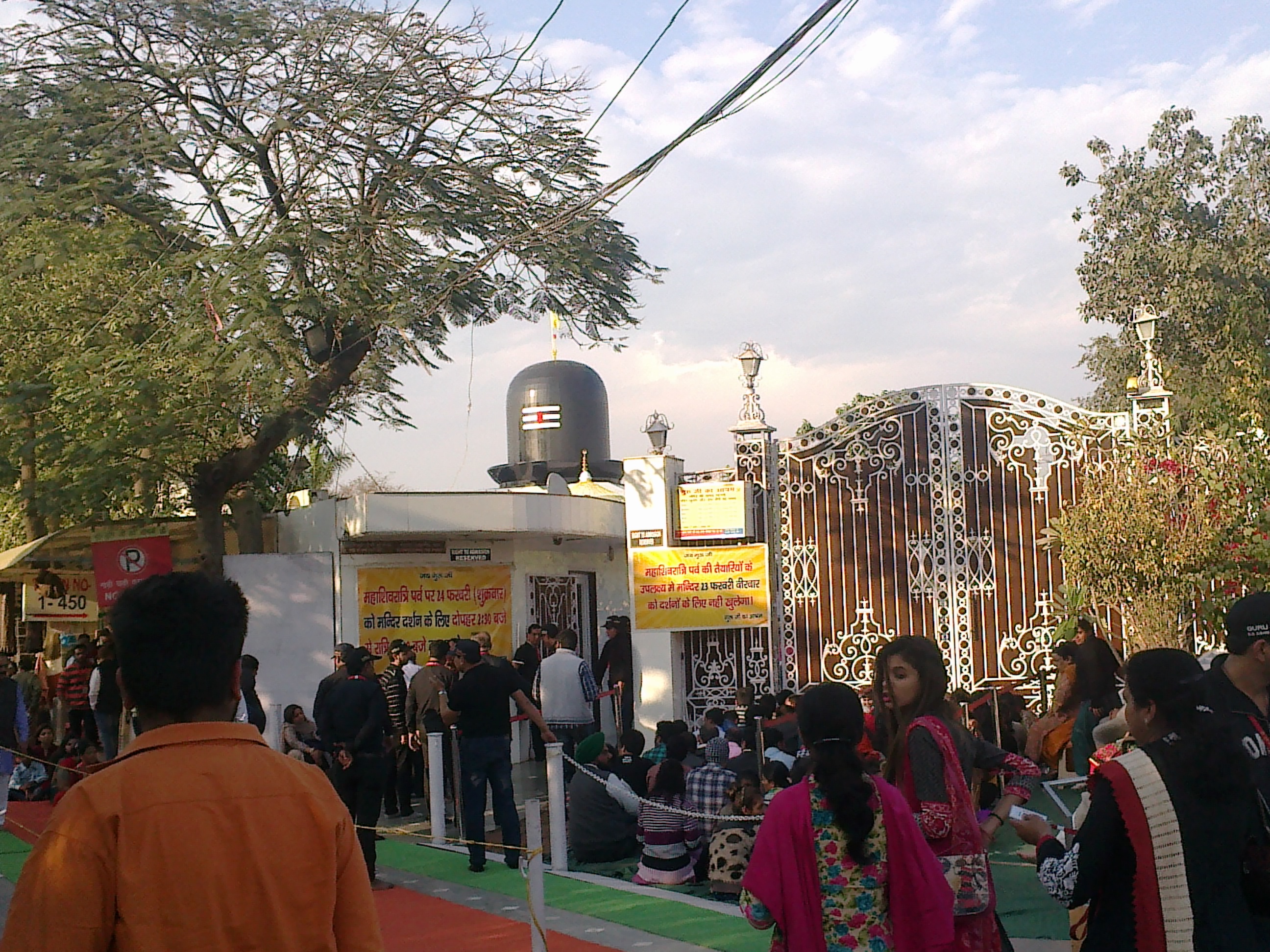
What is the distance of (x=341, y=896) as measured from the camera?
8.16 ft

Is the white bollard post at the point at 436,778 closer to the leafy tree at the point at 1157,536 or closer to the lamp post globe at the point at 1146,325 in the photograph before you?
the leafy tree at the point at 1157,536

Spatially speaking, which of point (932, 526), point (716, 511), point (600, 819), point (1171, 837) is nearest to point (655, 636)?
point (716, 511)

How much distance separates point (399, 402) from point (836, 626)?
6562 millimetres

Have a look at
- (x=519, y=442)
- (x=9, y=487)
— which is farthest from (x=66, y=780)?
(x=519, y=442)

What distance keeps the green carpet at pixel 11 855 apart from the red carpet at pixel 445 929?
2.27 metres

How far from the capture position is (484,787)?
9.57m

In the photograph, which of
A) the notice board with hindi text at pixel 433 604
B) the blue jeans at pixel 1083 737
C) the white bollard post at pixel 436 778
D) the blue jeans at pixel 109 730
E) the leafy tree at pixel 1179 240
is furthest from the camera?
the leafy tree at pixel 1179 240

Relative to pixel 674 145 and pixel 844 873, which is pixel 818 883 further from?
pixel 674 145

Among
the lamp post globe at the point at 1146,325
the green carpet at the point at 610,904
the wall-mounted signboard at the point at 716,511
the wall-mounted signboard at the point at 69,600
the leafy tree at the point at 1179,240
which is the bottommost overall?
the green carpet at the point at 610,904

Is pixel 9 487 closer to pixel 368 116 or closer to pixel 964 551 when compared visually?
pixel 368 116

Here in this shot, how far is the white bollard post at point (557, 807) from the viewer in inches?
356

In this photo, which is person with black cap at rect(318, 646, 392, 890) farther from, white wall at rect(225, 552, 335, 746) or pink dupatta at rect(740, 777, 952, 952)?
white wall at rect(225, 552, 335, 746)

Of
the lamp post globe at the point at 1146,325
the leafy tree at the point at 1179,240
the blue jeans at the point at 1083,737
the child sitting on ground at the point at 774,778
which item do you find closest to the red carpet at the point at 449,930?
the child sitting on ground at the point at 774,778

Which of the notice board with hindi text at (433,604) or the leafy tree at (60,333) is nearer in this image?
the leafy tree at (60,333)
